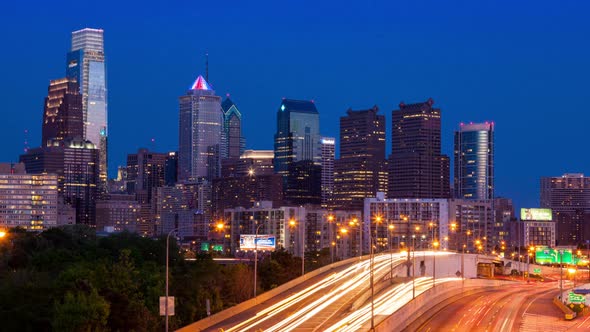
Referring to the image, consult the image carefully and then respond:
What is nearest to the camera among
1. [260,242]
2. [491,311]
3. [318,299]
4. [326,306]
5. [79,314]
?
[79,314]

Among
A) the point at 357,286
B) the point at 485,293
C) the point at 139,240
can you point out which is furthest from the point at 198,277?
the point at 485,293

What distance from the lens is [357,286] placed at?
102 meters

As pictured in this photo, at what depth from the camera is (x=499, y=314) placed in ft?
314

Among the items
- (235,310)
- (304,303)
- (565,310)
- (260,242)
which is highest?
(260,242)

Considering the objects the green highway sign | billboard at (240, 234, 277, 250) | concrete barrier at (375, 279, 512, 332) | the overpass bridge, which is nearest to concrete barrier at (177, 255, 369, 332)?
the overpass bridge

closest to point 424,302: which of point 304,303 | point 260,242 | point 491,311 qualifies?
point 491,311

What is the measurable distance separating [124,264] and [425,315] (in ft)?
88.1

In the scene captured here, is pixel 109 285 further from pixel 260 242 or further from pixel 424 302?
pixel 260 242

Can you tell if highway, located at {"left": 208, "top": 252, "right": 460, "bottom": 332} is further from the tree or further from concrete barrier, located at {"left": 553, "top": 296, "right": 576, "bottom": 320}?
concrete barrier, located at {"left": 553, "top": 296, "right": 576, "bottom": 320}

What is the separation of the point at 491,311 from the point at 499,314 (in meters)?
2.82

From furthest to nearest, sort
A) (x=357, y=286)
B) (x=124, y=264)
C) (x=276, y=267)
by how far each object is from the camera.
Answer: (x=276, y=267) → (x=357, y=286) → (x=124, y=264)

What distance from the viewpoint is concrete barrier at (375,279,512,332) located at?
7519 cm

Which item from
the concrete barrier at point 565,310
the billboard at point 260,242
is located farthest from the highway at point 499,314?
the billboard at point 260,242

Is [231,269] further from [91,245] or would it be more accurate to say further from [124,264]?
[91,245]
